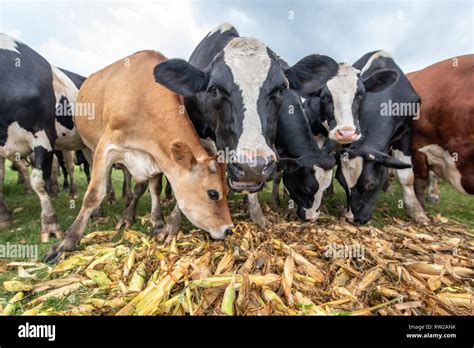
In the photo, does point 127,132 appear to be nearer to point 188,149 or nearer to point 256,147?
point 188,149

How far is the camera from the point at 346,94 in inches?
230

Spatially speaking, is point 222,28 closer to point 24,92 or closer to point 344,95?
point 344,95

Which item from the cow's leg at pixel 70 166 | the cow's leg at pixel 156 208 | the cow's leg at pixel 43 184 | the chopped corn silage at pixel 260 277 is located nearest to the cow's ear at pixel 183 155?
the chopped corn silage at pixel 260 277

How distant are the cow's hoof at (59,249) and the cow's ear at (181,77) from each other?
2227 mm

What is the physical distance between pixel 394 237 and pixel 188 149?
2795 millimetres

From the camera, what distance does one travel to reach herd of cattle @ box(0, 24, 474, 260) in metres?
4.15

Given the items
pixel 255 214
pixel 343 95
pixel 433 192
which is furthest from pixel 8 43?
pixel 433 192

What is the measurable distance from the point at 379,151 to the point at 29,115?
206 inches

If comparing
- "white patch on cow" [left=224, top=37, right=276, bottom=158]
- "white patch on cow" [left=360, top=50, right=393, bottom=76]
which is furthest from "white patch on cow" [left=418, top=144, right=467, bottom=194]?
"white patch on cow" [left=224, top=37, right=276, bottom=158]

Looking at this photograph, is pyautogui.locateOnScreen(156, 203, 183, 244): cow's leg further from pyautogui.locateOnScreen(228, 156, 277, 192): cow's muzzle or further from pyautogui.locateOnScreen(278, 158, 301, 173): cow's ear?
pyautogui.locateOnScreen(278, 158, 301, 173): cow's ear

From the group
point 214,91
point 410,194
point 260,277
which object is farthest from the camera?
point 410,194

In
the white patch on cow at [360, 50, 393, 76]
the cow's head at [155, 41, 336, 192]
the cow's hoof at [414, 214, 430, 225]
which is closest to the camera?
the cow's head at [155, 41, 336, 192]
